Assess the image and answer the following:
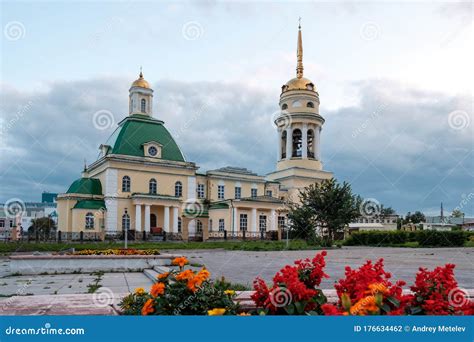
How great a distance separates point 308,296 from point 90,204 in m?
36.9

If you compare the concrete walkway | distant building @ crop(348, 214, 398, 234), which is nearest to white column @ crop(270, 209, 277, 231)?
distant building @ crop(348, 214, 398, 234)

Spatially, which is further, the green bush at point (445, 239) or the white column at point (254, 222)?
the white column at point (254, 222)

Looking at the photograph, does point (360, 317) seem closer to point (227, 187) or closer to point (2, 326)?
point (2, 326)

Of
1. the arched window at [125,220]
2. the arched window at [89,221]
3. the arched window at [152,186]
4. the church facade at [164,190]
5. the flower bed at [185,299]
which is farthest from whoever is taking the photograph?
the arched window at [152,186]

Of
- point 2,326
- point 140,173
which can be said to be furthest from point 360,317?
point 140,173

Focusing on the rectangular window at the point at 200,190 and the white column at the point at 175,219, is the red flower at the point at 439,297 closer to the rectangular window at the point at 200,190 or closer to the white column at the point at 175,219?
the white column at the point at 175,219

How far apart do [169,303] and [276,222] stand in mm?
43059

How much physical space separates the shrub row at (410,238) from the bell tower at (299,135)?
15.3 meters

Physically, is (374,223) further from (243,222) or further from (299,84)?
(243,222)

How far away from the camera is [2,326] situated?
9.62 feet

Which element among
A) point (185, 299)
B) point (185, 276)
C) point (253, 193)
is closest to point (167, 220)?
point (253, 193)

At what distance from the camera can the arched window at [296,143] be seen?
173ft

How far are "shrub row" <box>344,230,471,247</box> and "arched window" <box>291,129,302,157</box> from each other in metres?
17.5

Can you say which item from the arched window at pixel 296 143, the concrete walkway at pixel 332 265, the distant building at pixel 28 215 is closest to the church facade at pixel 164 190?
the arched window at pixel 296 143
